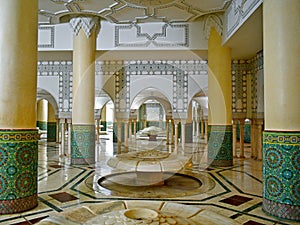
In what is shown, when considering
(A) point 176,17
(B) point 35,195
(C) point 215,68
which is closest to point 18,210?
(B) point 35,195

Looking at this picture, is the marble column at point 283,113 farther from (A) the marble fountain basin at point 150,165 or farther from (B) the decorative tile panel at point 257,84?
(B) the decorative tile panel at point 257,84

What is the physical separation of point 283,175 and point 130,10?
13.0 feet

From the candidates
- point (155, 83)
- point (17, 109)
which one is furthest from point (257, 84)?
point (17, 109)

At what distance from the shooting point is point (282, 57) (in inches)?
92.9

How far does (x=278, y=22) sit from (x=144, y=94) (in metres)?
8.97

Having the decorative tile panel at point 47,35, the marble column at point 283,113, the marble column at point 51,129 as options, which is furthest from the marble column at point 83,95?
the marble column at point 51,129

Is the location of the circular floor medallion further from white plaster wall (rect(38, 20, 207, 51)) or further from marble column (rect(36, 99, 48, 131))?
marble column (rect(36, 99, 48, 131))

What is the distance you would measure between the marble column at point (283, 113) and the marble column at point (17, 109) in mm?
2150

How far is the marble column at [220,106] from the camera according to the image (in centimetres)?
520

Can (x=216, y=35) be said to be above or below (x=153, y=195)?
above

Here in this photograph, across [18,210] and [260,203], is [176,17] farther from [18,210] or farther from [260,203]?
[18,210]

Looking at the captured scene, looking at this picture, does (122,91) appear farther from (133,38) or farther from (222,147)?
(222,147)

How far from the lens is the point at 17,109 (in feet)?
8.11

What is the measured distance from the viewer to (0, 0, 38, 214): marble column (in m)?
2.40
